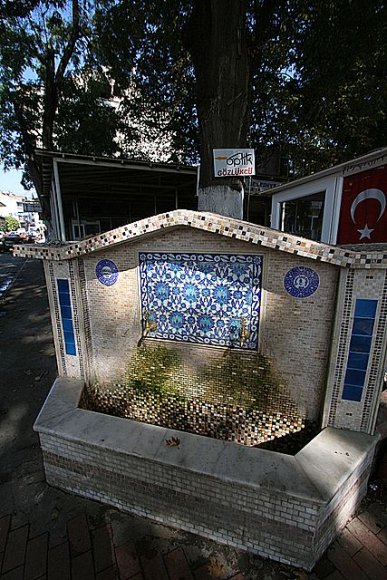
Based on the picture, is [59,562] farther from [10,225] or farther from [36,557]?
[10,225]

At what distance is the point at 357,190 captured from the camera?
191 inches

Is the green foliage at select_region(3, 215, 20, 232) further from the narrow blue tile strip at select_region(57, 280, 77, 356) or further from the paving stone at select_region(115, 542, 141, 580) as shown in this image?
the paving stone at select_region(115, 542, 141, 580)

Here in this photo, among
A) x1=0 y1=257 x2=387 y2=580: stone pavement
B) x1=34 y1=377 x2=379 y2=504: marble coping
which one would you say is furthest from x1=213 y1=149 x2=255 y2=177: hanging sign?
x1=0 y1=257 x2=387 y2=580: stone pavement

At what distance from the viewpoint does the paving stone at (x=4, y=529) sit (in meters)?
2.48

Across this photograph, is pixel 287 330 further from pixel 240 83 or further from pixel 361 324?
pixel 240 83

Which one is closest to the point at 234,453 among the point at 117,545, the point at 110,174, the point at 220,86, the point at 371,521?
the point at 117,545

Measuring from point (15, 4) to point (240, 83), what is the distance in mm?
7241

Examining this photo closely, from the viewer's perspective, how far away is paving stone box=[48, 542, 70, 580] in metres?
2.25

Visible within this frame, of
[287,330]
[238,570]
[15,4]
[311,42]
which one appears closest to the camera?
[238,570]

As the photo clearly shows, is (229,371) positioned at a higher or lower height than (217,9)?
lower

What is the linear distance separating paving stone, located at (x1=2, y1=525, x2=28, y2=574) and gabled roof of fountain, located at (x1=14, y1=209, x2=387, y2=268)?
9.02ft

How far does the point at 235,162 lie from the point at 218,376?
324cm

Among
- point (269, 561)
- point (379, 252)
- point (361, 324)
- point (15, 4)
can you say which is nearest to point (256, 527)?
point (269, 561)

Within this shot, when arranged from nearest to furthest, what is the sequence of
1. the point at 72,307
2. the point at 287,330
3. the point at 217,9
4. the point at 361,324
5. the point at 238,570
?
the point at 238,570
the point at 361,324
the point at 287,330
the point at 72,307
the point at 217,9
